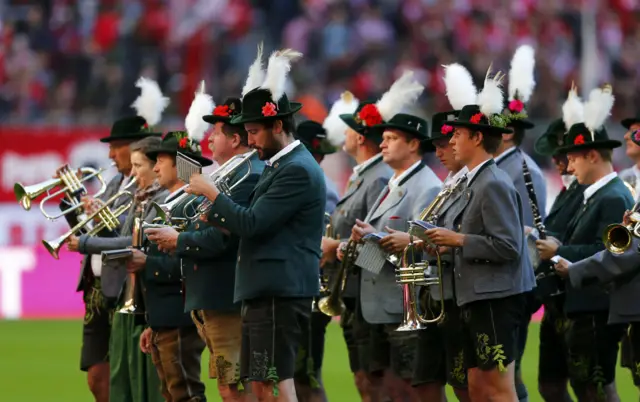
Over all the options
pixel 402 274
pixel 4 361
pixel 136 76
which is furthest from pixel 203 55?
pixel 402 274

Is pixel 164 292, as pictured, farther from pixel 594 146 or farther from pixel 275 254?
pixel 594 146

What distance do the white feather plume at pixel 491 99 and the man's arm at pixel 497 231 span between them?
1.89 ft

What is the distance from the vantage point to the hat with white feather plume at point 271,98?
29.6ft

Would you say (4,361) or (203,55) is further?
(203,55)

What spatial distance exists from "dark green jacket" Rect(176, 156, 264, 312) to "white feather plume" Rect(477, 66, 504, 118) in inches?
61.4

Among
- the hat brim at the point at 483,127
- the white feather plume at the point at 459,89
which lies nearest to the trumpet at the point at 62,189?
the white feather plume at the point at 459,89

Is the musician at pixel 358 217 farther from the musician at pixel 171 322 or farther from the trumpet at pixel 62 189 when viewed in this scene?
the trumpet at pixel 62 189

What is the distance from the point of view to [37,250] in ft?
67.3

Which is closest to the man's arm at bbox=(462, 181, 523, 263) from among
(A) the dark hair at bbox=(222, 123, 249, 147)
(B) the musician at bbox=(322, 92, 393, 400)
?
(A) the dark hair at bbox=(222, 123, 249, 147)

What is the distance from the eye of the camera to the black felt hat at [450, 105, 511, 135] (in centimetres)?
909

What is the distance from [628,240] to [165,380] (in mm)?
3538

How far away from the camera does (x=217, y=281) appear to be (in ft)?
30.8

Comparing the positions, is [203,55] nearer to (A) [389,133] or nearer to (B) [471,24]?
(B) [471,24]

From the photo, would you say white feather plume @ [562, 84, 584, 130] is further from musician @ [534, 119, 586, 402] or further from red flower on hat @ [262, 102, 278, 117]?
red flower on hat @ [262, 102, 278, 117]
